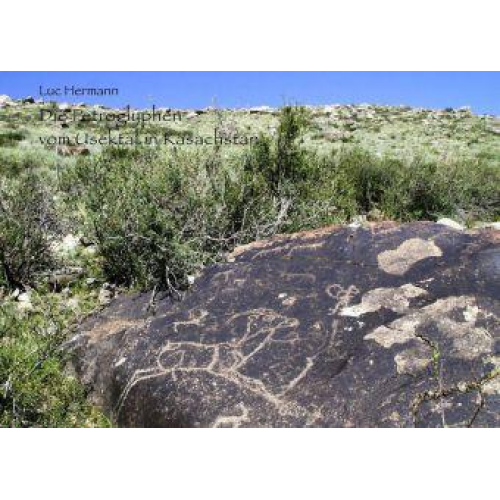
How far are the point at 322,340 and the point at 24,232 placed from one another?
2.96 metres

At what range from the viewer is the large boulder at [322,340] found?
2.84m

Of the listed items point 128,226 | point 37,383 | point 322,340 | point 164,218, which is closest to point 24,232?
point 128,226

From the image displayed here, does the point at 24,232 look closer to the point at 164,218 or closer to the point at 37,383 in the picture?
the point at 164,218

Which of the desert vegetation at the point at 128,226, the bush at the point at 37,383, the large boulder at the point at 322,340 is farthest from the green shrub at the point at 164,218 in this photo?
the bush at the point at 37,383

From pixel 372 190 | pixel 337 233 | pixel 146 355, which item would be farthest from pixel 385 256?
pixel 372 190

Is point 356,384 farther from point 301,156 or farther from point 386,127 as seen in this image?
point 386,127

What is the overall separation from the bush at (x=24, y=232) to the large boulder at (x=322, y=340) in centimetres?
108

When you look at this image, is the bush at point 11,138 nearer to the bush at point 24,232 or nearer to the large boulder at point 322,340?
the bush at point 24,232

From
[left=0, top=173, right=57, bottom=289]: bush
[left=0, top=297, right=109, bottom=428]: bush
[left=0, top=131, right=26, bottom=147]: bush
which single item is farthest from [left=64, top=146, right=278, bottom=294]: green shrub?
[left=0, top=131, right=26, bottom=147]: bush

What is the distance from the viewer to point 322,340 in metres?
3.34

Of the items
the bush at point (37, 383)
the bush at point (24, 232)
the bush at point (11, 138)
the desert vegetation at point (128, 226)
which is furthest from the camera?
the bush at point (11, 138)

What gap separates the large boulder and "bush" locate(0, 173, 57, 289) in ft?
3.55

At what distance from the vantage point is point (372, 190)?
882 centimetres

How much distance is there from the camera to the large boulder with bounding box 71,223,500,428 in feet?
9.32
